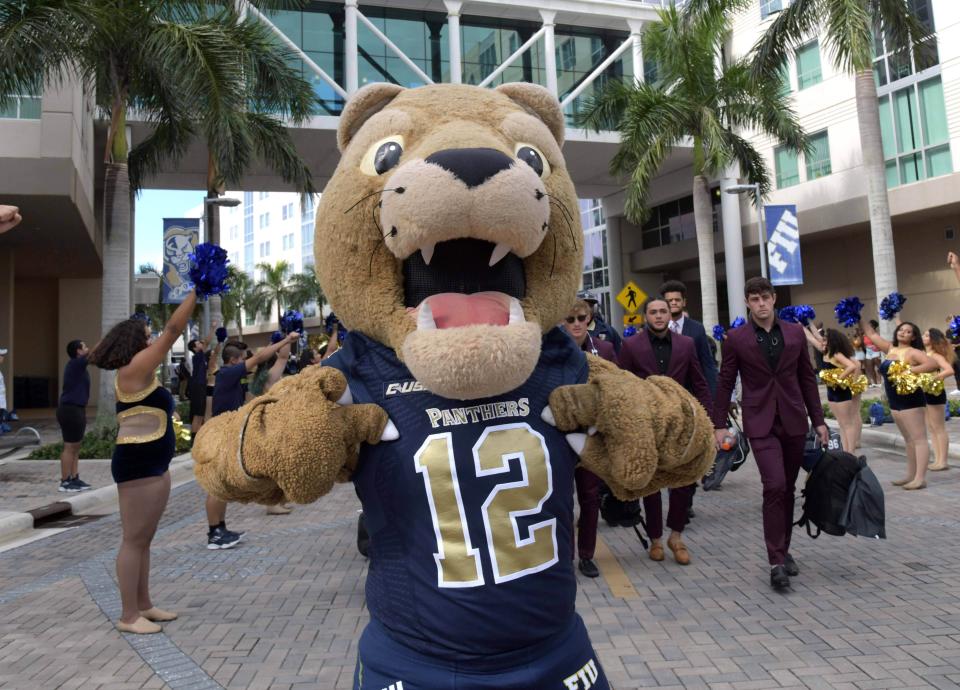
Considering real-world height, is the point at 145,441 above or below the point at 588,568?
above

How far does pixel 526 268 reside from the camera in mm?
1938

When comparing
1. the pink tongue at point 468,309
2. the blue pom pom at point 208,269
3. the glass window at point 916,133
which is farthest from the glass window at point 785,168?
the pink tongue at point 468,309

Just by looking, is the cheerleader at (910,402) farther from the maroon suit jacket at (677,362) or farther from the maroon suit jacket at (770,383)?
the maroon suit jacket at (770,383)

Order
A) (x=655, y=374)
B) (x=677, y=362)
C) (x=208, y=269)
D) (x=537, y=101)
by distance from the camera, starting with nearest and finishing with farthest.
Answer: (x=537, y=101)
(x=208, y=269)
(x=655, y=374)
(x=677, y=362)

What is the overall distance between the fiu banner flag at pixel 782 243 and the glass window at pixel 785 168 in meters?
8.03

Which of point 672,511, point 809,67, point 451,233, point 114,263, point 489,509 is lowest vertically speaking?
point 672,511

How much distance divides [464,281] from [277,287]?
6148cm

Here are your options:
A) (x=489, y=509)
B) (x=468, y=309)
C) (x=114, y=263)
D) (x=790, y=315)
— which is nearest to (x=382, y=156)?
(x=468, y=309)

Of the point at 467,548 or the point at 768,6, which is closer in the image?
the point at 467,548

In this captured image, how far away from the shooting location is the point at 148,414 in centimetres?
459

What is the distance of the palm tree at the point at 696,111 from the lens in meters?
16.7

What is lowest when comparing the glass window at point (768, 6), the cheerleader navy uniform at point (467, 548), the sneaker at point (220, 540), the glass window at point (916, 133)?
the sneaker at point (220, 540)

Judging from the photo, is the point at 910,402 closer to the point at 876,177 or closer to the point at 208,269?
the point at 876,177

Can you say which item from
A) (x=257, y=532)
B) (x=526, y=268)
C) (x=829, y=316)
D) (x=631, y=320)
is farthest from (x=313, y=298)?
(x=526, y=268)
